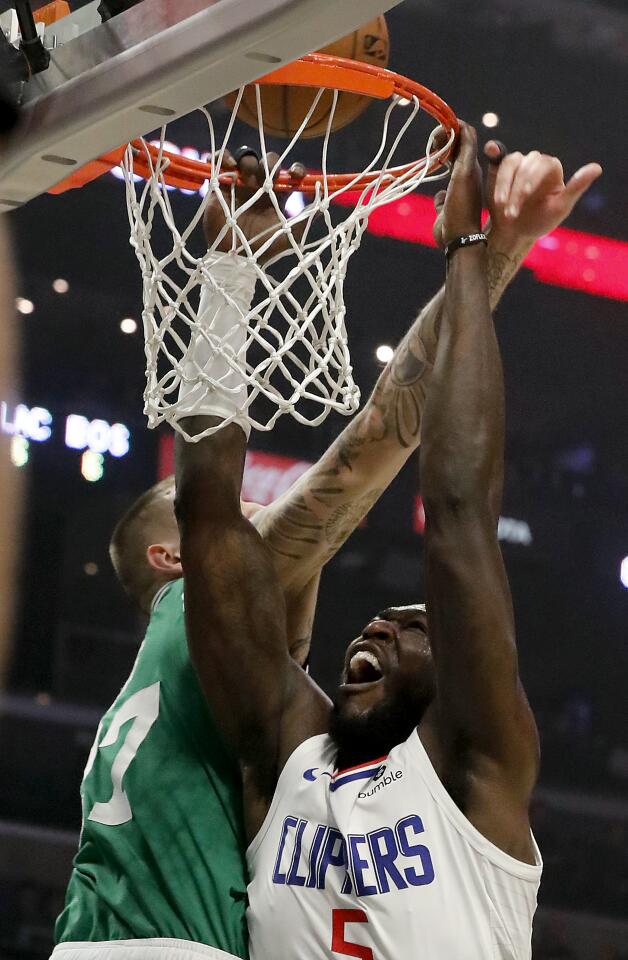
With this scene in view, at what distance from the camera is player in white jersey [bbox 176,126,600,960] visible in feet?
6.00

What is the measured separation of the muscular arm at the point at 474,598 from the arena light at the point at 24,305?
4.27 m

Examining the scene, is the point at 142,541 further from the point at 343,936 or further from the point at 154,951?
the point at 343,936

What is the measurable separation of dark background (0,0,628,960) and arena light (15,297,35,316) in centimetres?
3

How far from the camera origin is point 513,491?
6.75 m

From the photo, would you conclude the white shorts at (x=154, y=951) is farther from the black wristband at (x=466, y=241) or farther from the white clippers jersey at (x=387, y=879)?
the black wristband at (x=466, y=241)

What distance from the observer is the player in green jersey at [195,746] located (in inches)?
79.1

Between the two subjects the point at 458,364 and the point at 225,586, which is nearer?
the point at 458,364

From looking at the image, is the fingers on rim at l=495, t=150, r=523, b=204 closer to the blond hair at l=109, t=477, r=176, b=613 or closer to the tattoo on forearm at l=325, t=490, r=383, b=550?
the tattoo on forearm at l=325, t=490, r=383, b=550

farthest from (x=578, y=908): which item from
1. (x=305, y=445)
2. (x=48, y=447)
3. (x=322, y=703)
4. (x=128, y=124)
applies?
(x=128, y=124)

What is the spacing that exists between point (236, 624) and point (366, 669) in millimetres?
238

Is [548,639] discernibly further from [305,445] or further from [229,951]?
[229,951]

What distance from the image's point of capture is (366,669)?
2.17m

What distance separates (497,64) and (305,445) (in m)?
2.31

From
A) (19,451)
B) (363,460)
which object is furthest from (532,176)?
(19,451)
